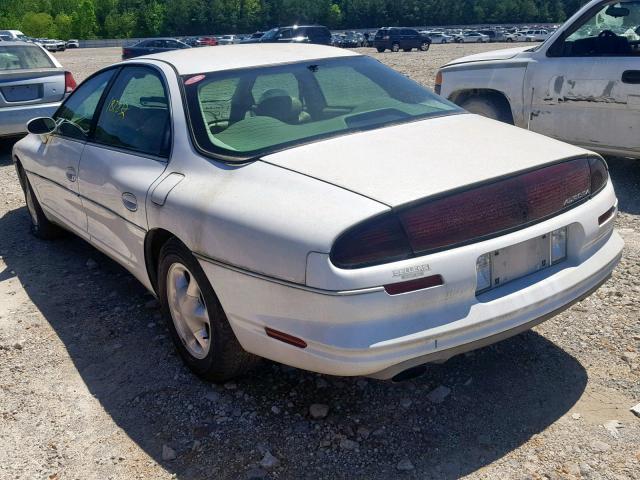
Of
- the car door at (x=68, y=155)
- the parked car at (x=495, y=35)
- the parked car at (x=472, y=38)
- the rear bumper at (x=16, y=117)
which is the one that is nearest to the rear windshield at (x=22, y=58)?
the rear bumper at (x=16, y=117)

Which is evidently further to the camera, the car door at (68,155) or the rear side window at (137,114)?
the car door at (68,155)

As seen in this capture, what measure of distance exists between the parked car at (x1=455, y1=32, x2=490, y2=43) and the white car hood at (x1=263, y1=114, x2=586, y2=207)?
Result: 6220cm

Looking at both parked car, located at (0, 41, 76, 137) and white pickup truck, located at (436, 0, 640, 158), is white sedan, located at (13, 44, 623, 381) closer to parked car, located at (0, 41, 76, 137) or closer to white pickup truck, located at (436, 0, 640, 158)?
white pickup truck, located at (436, 0, 640, 158)

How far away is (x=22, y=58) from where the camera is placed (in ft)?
30.2

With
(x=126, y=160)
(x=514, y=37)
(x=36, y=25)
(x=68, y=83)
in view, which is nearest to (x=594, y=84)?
(x=126, y=160)

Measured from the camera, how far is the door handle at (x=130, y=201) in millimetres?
3362

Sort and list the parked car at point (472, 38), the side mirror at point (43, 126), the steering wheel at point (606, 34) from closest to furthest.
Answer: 1. the side mirror at point (43, 126)
2. the steering wheel at point (606, 34)
3. the parked car at point (472, 38)

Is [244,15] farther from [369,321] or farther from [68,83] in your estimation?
[369,321]

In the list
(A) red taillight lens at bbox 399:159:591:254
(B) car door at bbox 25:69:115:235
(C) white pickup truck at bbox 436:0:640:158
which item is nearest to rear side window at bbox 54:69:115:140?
(B) car door at bbox 25:69:115:235

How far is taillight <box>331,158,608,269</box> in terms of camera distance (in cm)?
237

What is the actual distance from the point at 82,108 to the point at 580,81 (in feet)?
14.0

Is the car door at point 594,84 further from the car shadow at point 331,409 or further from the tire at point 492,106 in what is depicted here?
the car shadow at point 331,409

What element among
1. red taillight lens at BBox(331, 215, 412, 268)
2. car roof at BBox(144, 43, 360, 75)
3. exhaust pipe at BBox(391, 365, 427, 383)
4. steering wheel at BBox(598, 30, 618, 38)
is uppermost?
car roof at BBox(144, 43, 360, 75)

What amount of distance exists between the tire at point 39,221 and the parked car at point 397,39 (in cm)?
4137
